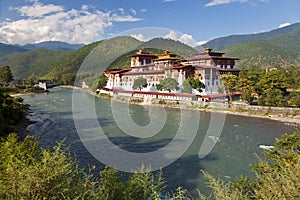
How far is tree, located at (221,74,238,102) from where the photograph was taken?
23703 millimetres

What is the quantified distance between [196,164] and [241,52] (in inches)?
2880

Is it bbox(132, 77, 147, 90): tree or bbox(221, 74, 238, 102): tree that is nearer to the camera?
bbox(221, 74, 238, 102): tree

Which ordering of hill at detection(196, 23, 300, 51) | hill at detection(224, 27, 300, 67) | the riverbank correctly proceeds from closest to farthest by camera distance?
1. the riverbank
2. hill at detection(224, 27, 300, 67)
3. hill at detection(196, 23, 300, 51)

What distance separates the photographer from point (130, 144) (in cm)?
1208

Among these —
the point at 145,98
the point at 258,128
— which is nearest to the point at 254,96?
the point at 258,128

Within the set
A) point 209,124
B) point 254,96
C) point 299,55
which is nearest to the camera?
point 209,124

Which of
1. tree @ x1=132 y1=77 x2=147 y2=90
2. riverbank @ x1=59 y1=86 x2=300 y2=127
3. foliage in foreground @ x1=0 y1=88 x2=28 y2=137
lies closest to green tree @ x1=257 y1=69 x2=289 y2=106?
riverbank @ x1=59 y1=86 x2=300 y2=127

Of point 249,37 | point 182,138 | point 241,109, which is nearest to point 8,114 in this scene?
point 182,138

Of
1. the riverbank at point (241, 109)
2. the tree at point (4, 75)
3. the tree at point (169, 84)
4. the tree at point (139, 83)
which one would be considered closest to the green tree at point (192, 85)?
the tree at point (169, 84)

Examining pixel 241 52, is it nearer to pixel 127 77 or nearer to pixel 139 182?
pixel 127 77

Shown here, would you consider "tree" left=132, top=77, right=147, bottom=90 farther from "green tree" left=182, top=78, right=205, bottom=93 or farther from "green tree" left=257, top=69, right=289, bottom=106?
"green tree" left=257, top=69, right=289, bottom=106

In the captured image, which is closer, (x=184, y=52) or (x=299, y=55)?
(x=184, y=52)

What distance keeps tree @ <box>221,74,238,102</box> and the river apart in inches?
190

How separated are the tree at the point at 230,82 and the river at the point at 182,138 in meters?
4.82
